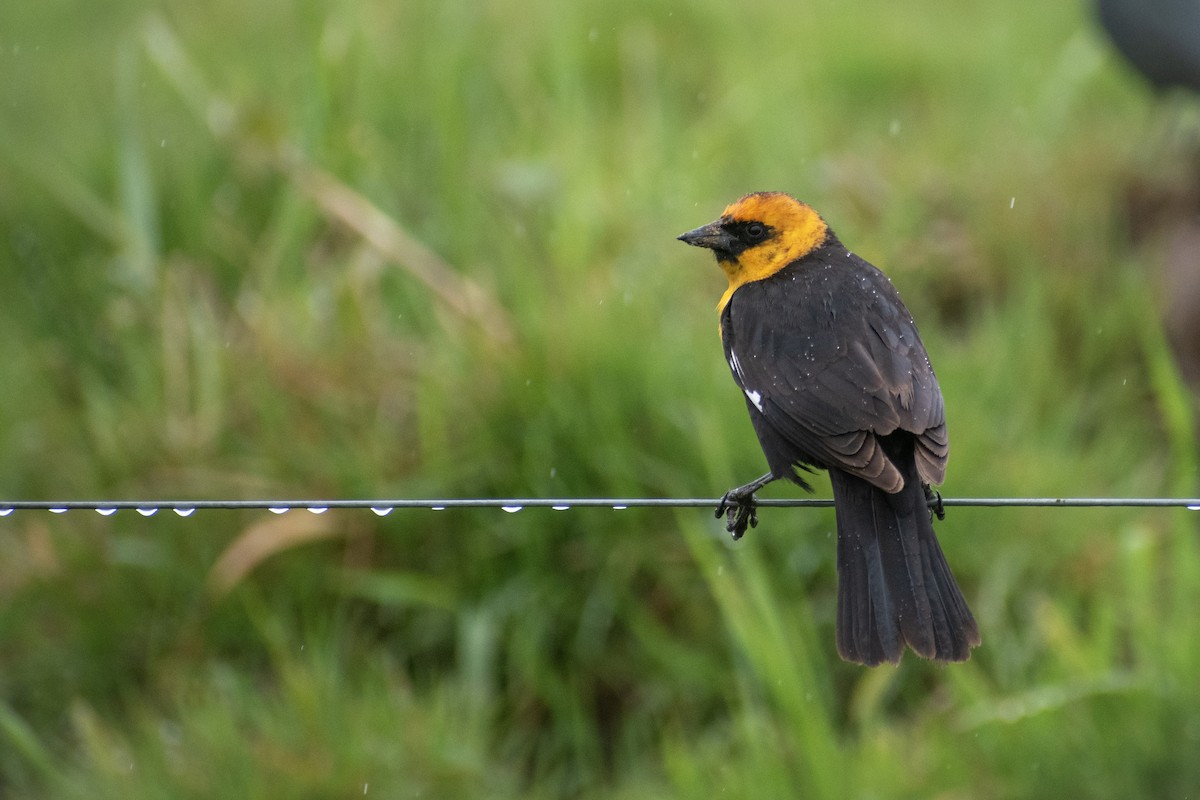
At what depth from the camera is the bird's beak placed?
3613 millimetres

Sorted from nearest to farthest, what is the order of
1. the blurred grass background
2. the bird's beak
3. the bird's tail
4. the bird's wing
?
the bird's tail → the bird's wing → the bird's beak → the blurred grass background

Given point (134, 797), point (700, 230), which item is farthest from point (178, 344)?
point (700, 230)

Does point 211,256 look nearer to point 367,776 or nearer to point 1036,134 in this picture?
point 367,776

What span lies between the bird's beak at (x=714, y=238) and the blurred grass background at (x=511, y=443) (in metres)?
0.93

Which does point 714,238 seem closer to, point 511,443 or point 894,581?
point 894,581

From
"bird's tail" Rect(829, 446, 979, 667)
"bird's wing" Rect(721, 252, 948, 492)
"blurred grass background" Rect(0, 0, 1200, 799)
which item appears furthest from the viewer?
"blurred grass background" Rect(0, 0, 1200, 799)

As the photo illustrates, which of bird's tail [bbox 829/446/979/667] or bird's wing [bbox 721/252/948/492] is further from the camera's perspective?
bird's wing [bbox 721/252/948/492]

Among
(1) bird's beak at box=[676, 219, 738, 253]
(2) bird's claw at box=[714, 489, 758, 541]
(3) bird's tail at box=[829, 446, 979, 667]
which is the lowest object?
(3) bird's tail at box=[829, 446, 979, 667]

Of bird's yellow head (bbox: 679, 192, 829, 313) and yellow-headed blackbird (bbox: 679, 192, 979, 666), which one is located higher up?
bird's yellow head (bbox: 679, 192, 829, 313)

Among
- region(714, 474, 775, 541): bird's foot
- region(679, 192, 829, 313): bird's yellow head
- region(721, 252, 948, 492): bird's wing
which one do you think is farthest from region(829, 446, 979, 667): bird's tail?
region(679, 192, 829, 313): bird's yellow head

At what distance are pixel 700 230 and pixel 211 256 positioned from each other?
2.77 m

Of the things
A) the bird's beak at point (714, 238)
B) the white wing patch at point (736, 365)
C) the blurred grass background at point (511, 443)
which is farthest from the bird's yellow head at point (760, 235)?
the blurred grass background at point (511, 443)

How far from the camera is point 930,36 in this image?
7.87m

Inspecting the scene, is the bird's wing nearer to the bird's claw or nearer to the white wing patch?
the white wing patch
